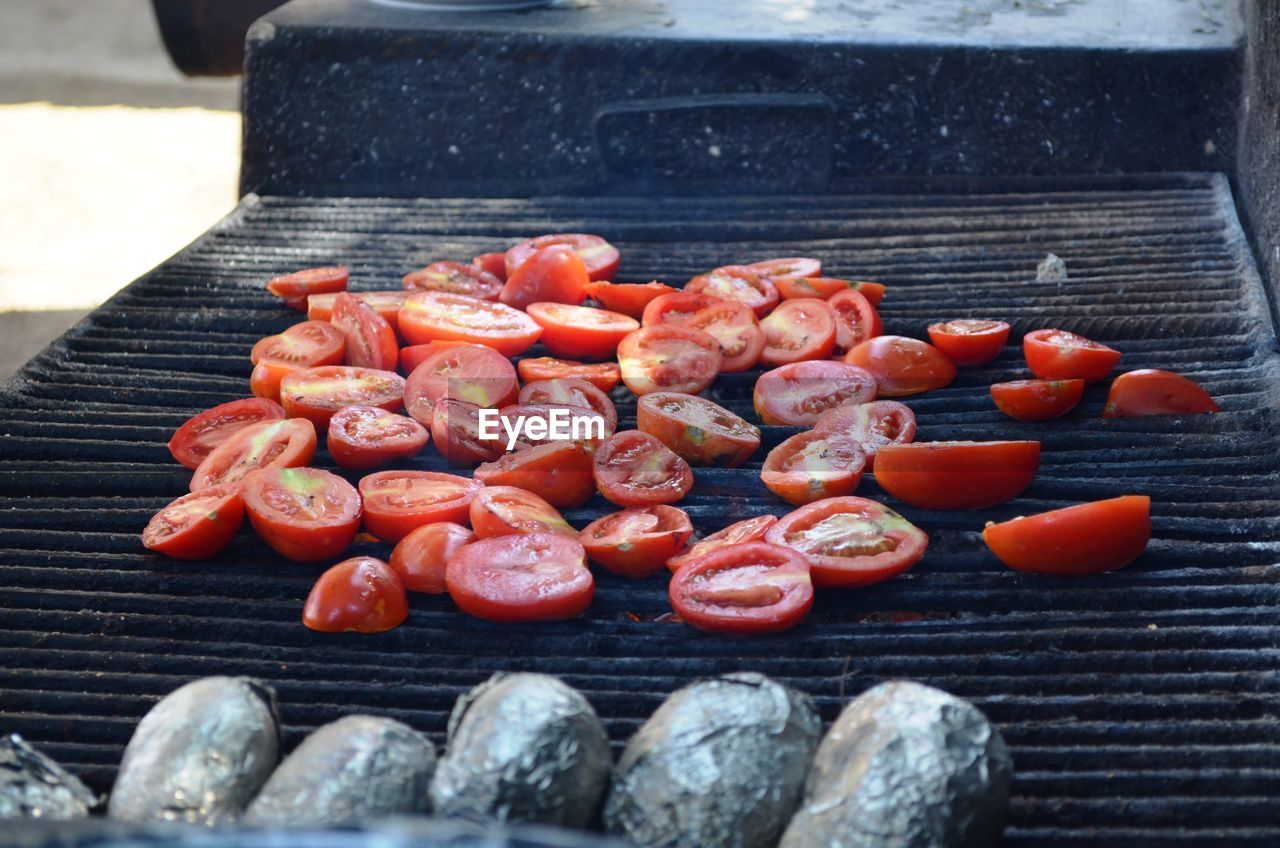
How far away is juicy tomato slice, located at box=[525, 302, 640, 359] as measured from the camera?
3.03 m

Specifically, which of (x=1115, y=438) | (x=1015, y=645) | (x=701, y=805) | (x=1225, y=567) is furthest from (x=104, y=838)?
(x=1115, y=438)

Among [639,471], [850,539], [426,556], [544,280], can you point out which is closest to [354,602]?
[426,556]

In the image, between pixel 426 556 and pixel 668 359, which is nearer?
pixel 426 556

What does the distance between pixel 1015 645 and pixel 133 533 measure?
1.75 m

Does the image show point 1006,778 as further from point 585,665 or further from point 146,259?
point 146,259

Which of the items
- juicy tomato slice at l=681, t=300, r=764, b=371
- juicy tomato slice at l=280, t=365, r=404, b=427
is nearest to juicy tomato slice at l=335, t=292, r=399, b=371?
juicy tomato slice at l=280, t=365, r=404, b=427

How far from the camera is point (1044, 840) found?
1.68 m

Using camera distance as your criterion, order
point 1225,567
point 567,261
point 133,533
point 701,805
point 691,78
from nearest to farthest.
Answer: point 701,805
point 1225,567
point 133,533
point 567,261
point 691,78

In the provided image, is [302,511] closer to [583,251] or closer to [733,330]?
[733,330]

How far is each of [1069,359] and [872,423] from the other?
1.69ft

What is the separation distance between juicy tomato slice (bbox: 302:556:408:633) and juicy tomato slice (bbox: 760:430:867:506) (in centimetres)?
80

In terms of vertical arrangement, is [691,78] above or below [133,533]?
above

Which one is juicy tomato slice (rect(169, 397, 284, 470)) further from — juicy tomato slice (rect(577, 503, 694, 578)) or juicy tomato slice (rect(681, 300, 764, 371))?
juicy tomato slice (rect(681, 300, 764, 371))

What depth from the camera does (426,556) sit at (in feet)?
7.33
